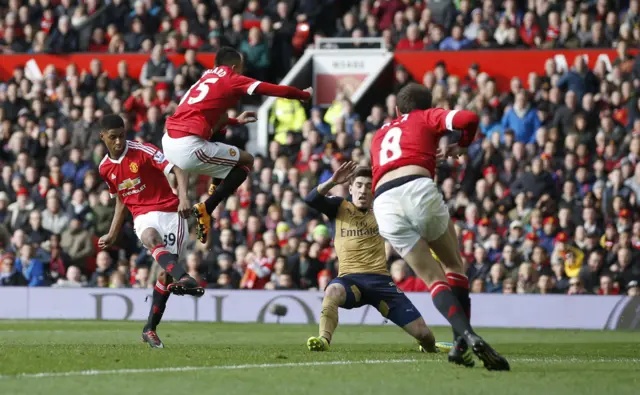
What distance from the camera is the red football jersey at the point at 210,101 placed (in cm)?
1153

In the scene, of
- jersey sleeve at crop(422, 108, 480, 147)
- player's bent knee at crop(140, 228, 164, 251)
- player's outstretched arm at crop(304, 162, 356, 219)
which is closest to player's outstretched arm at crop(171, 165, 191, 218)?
player's bent knee at crop(140, 228, 164, 251)

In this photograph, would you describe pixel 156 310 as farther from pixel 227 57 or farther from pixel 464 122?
pixel 464 122

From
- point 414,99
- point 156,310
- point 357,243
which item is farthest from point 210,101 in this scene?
point 414,99

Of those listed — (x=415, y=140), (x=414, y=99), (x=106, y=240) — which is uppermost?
(x=414, y=99)

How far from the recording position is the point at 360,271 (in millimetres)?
11383

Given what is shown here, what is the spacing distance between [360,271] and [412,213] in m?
2.66

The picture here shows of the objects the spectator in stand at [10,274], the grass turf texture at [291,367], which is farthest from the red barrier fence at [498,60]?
the grass turf texture at [291,367]

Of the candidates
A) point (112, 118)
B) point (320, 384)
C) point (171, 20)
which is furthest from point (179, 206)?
point (171, 20)

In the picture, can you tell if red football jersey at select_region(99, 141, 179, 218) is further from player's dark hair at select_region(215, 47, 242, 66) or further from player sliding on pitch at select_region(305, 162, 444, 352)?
player sliding on pitch at select_region(305, 162, 444, 352)

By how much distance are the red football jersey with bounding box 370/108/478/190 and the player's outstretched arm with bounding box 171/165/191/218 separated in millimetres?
3105

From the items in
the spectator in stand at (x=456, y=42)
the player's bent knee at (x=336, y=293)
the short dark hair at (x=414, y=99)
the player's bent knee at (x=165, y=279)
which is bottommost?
the player's bent knee at (x=336, y=293)

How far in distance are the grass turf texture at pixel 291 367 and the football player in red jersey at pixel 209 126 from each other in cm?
158

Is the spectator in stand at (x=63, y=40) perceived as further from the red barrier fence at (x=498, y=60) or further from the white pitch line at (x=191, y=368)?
the white pitch line at (x=191, y=368)

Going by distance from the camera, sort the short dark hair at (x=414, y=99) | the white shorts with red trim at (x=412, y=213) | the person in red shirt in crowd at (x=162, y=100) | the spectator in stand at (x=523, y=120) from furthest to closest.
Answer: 1. the person in red shirt in crowd at (x=162, y=100)
2. the spectator in stand at (x=523, y=120)
3. the short dark hair at (x=414, y=99)
4. the white shorts with red trim at (x=412, y=213)
